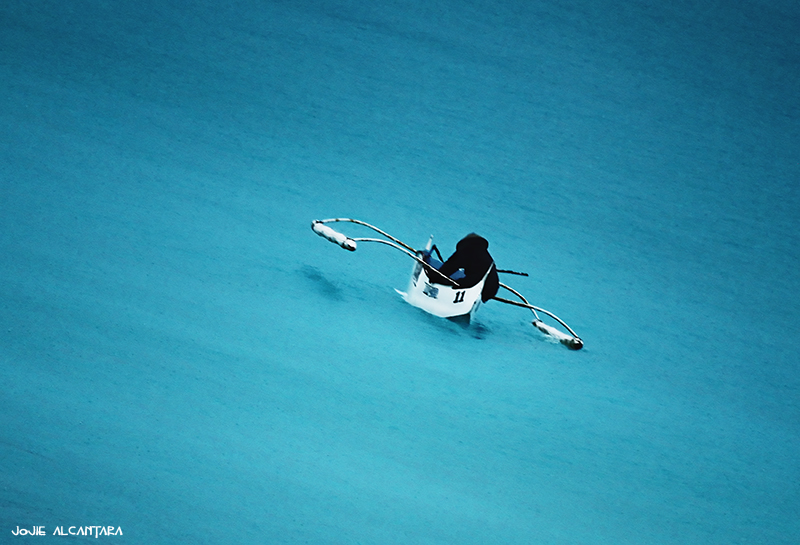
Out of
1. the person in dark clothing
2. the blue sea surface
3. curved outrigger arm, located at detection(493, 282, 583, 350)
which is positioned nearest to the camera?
the blue sea surface

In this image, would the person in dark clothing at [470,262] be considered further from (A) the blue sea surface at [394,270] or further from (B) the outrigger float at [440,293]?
(A) the blue sea surface at [394,270]

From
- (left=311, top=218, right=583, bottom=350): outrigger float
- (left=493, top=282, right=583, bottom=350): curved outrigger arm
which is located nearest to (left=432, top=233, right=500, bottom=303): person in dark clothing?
(left=311, top=218, right=583, bottom=350): outrigger float

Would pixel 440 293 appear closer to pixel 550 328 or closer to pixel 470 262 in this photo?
pixel 470 262

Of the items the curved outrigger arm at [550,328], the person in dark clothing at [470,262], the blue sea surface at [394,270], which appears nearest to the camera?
the blue sea surface at [394,270]

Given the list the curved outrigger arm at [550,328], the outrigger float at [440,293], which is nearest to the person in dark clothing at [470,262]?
the outrigger float at [440,293]

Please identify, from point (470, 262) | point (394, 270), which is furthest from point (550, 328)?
point (394, 270)

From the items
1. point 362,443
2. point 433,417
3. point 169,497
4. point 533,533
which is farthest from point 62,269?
point 533,533

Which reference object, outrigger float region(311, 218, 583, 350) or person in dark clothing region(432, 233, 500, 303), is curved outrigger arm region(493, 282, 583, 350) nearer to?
outrigger float region(311, 218, 583, 350)

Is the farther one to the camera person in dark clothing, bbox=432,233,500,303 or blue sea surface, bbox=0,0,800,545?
person in dark clothing, bbox=432,233,500,303
